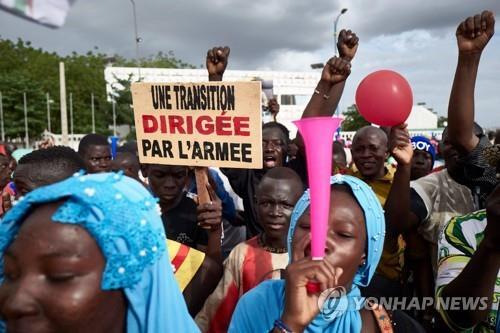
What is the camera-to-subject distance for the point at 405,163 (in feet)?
8.38

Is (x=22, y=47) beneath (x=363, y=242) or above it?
above

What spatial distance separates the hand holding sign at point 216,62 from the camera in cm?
299

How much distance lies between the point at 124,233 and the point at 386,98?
6.24 ft

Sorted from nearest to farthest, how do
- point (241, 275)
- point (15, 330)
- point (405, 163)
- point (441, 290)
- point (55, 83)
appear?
point (15, 330) → point (441, 290) → point (241, 275) → point (405, 163) → point (55, 83)

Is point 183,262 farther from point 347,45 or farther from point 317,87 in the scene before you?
point 347,45

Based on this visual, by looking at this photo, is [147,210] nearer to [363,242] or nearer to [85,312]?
[85,312]

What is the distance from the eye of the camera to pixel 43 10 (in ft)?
3.43

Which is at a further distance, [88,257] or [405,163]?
[405,163]

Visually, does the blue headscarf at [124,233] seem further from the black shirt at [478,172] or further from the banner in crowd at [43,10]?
the black shirt at [478,172]

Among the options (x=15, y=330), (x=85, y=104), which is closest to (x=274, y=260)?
(x=15, y=330)

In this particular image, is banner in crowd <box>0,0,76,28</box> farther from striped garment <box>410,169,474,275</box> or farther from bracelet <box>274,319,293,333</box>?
striped garment <box>410,169,474,275</box>

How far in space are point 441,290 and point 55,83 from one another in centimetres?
4188

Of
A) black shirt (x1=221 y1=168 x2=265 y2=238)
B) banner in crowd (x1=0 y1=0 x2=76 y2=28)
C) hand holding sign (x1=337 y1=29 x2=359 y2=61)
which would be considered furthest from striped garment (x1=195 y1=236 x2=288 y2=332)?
banner in crowd (x1=0 y1=0 x2=76 y2=28)

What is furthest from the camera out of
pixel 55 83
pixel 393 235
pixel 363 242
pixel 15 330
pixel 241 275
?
pixel 55 83
